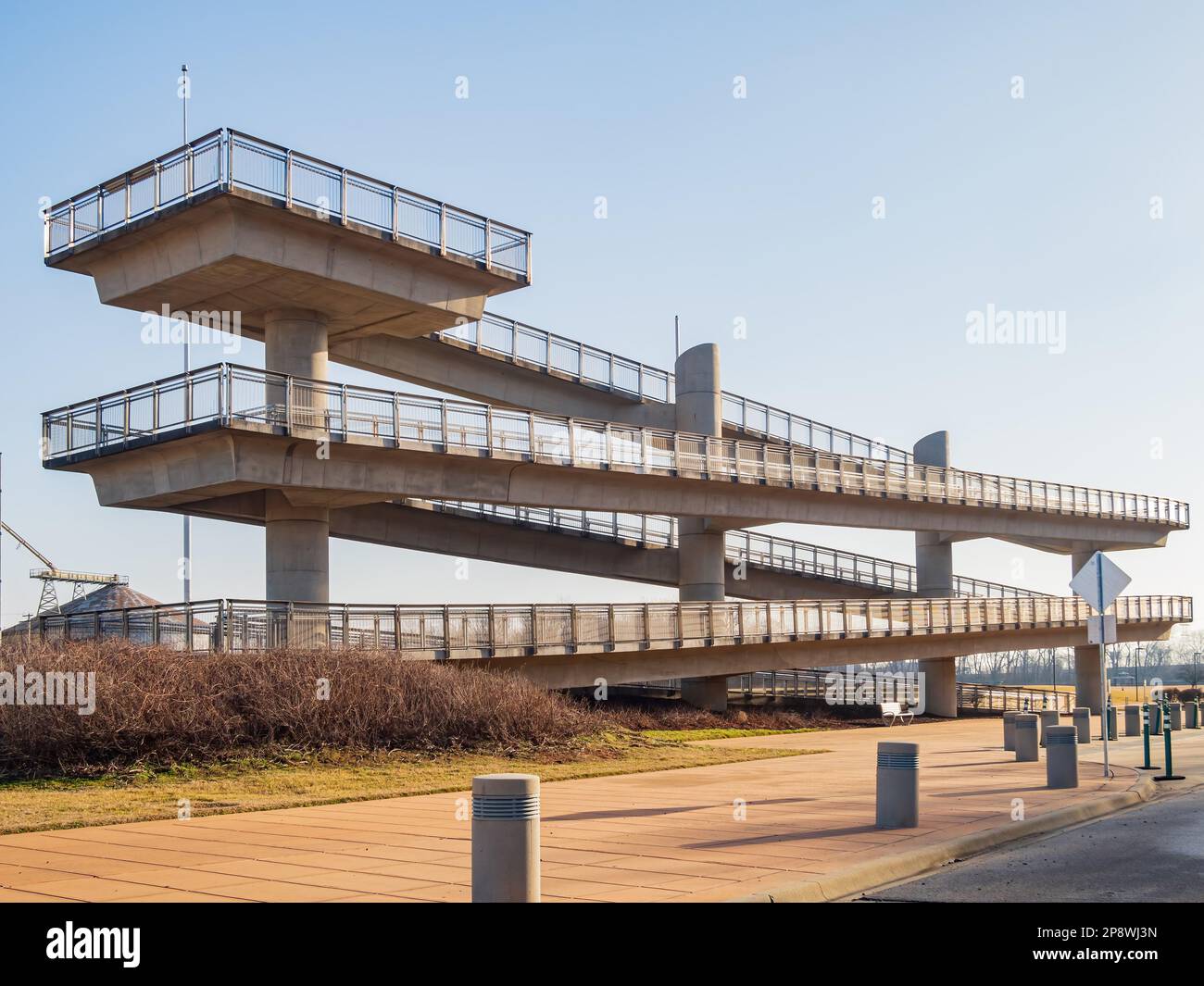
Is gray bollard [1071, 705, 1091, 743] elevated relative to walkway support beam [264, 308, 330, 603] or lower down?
lower down

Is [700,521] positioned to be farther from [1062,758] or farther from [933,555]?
[1062,758]

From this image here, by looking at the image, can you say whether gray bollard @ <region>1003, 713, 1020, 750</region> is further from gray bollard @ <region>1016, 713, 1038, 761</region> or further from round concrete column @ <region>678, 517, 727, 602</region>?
round concrete column @ <region>678, 517, 727, 602</region>

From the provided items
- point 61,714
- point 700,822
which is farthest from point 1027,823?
point 61,714

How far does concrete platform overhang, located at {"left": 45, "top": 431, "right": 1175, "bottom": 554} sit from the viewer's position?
32.9 meters

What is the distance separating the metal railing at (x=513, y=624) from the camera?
90.6 feet

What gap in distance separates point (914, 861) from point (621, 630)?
2509 cm

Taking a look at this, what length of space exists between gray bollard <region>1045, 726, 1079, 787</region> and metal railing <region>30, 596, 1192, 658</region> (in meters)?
13.7

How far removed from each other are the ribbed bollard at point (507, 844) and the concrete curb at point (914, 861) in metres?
1.58

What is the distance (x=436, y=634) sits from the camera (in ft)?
103

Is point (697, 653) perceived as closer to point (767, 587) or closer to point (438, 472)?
point (438, 472)

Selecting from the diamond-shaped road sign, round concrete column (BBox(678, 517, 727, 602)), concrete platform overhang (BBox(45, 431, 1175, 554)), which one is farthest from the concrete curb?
round concrete column (BBox(678, 517, 727, 602))

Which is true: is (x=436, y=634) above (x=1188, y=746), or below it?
above
